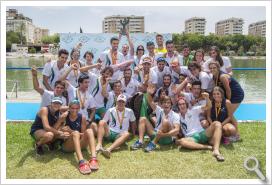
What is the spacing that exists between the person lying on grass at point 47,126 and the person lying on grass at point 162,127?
134 centimetres

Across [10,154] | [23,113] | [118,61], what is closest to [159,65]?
[118,61]

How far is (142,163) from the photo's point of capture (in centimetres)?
505

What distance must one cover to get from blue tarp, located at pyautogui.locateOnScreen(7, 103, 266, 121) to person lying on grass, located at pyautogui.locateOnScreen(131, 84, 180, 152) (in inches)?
114

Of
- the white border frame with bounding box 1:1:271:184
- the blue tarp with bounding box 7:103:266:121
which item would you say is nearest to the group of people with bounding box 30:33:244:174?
the white border frame with bounding box 1:1:271:184

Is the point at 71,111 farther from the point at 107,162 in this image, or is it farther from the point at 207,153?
the point at 207,153

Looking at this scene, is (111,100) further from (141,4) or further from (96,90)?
(141,4)

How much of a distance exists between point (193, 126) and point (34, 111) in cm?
458

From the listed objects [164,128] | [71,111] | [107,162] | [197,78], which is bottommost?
[107,162]

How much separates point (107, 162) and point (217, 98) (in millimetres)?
2183

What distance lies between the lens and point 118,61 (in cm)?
738

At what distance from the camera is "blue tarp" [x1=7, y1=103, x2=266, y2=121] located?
7.91m

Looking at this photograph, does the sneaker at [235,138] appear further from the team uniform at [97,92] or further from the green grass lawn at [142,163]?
the team uniform at [97,92]

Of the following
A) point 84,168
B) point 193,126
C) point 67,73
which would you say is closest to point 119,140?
point 84,168

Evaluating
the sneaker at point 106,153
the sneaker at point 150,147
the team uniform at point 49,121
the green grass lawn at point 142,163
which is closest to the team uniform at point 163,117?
the green grass lawn at point 142,163
